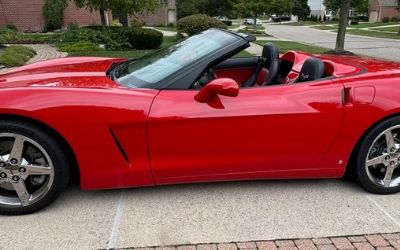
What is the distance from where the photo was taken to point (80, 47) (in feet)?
42.8

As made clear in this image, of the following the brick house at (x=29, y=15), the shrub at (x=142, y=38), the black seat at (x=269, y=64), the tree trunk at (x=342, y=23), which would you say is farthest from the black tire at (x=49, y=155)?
the brick house at (x=29, y=15)

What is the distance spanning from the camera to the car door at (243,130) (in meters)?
2.67

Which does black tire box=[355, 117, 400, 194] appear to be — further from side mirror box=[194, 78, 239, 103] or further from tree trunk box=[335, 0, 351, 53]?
tree trunk box=[335, 0, 351, 53]

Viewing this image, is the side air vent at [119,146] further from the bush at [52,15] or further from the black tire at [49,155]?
the bush at [52,15]

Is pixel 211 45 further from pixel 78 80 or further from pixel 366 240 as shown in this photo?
pixel 366 240

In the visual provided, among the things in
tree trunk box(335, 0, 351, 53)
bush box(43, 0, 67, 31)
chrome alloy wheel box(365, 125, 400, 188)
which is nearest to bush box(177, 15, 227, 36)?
tree trunk box(335, 0, 351, 53)

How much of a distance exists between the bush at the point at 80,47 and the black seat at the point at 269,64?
10156mm

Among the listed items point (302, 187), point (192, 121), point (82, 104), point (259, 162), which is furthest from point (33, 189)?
point (302, 187)

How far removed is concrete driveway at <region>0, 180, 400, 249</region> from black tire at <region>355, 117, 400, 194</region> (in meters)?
0.06

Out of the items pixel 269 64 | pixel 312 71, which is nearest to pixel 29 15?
pixel 269 64

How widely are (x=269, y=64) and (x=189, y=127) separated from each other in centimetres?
131

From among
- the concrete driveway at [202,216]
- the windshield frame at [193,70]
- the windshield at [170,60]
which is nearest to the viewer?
the concrete driveway at [202,216]

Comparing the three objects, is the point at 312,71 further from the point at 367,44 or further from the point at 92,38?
the point at 367,44

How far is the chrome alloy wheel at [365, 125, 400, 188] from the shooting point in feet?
9.87
